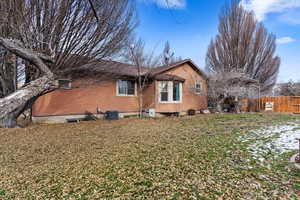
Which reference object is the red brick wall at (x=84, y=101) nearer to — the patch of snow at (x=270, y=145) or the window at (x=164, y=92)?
the window at (x=164, y=92)

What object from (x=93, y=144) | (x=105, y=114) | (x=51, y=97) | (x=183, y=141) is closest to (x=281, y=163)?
Result: (x=183, y=141)

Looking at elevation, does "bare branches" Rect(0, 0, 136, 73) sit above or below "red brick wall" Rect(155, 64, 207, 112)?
above

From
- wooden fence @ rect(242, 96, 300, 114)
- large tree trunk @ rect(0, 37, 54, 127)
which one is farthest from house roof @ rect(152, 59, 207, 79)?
large tree trunk @ rect(0, 37, 54, 127)

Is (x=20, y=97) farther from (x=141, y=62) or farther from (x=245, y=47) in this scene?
(x=245, y=47)

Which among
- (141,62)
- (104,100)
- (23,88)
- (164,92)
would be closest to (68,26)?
(23,88)

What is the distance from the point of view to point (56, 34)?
688cm

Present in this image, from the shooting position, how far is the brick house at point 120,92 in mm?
9508

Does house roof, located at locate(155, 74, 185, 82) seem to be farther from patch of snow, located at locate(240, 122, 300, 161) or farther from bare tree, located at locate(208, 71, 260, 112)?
patch of snow, located at locate(240, 122, 300, 161)

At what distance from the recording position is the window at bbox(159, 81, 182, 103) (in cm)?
1304

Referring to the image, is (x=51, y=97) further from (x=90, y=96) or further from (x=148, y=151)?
(x=148, y=151)

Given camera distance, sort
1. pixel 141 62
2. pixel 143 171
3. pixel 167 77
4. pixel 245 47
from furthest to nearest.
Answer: pixel 245 47, pixel 167 77, pixel 141 62, pixel 143 171

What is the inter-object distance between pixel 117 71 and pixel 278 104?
656 inches

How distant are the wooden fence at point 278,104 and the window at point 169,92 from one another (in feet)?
29.9

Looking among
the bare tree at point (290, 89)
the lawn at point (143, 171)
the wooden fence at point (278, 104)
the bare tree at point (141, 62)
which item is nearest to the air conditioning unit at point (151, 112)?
the bare tree at point (141, 62)
